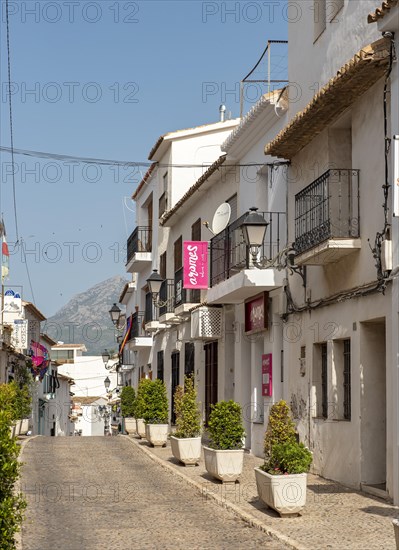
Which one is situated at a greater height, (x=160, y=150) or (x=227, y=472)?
(x=160, y=150)

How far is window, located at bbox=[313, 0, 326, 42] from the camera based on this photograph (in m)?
16.8

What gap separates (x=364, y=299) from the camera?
46.4ft

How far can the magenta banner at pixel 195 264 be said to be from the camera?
24281 mm

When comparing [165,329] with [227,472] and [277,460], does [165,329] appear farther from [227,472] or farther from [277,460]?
[277,460]

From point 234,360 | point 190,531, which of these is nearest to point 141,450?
point 234,360

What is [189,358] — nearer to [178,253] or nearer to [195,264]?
[178,253]

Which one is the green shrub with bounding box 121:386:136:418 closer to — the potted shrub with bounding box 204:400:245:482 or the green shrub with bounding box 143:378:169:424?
the green shrub with bounding box 143:378:169:424

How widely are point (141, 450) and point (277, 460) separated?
1146cm

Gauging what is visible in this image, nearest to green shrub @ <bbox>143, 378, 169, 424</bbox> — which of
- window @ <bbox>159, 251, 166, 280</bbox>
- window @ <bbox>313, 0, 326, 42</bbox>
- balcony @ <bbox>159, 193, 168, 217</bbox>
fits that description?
window @ <bbox>159, 251, 166, 280</bbox>

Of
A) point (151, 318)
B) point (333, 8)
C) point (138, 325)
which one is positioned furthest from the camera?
point (138, 325)

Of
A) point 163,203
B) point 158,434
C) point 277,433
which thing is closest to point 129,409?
point 163,203

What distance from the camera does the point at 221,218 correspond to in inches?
903

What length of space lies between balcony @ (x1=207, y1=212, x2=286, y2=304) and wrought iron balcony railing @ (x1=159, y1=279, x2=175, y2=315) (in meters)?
6.11

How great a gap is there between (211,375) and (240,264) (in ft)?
20.5
